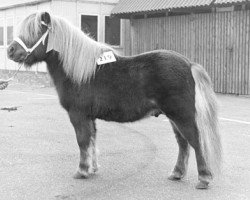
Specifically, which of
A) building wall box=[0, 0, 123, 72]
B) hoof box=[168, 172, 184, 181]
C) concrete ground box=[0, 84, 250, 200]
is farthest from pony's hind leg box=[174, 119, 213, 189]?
building wall box=[0, 0, 123, 72]

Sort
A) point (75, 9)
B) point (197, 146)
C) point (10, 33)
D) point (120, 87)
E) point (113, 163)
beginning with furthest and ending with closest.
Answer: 1. point (10, 33)
2. point (75, 9)
3. point (113, 163)
4. point (120, 87)
5. point (197, 146)

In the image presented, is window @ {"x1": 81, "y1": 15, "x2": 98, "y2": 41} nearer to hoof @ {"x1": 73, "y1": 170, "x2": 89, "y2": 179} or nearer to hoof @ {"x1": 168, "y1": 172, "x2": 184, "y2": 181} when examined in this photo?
hoof @ {"x1": 73, "y1": 170, "x2": 89, "y2": 179}

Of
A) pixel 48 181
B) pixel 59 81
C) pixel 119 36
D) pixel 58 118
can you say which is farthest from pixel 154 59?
pixel 119 36

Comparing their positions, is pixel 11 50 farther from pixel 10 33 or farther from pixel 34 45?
pixel 10 33

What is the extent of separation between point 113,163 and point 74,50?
1799mm

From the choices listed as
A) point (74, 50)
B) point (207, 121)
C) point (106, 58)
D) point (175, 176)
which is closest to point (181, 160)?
point (175, 176)

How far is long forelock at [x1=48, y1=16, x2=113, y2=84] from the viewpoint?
5.57 metres

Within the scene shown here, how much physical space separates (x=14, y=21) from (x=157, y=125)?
1690cm

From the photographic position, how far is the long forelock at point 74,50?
18.3 ft

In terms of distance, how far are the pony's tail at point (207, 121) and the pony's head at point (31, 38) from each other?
188cm

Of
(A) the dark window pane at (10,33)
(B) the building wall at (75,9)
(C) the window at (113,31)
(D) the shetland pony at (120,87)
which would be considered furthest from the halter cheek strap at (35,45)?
(A) the dark window pane at (10,33)

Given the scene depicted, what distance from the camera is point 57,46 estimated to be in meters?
5.66

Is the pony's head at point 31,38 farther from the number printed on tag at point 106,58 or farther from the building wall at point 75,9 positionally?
the building wall at point 75,9

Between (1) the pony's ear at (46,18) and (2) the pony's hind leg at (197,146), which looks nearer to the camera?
(2) the pony's hind leg at (197,146)
